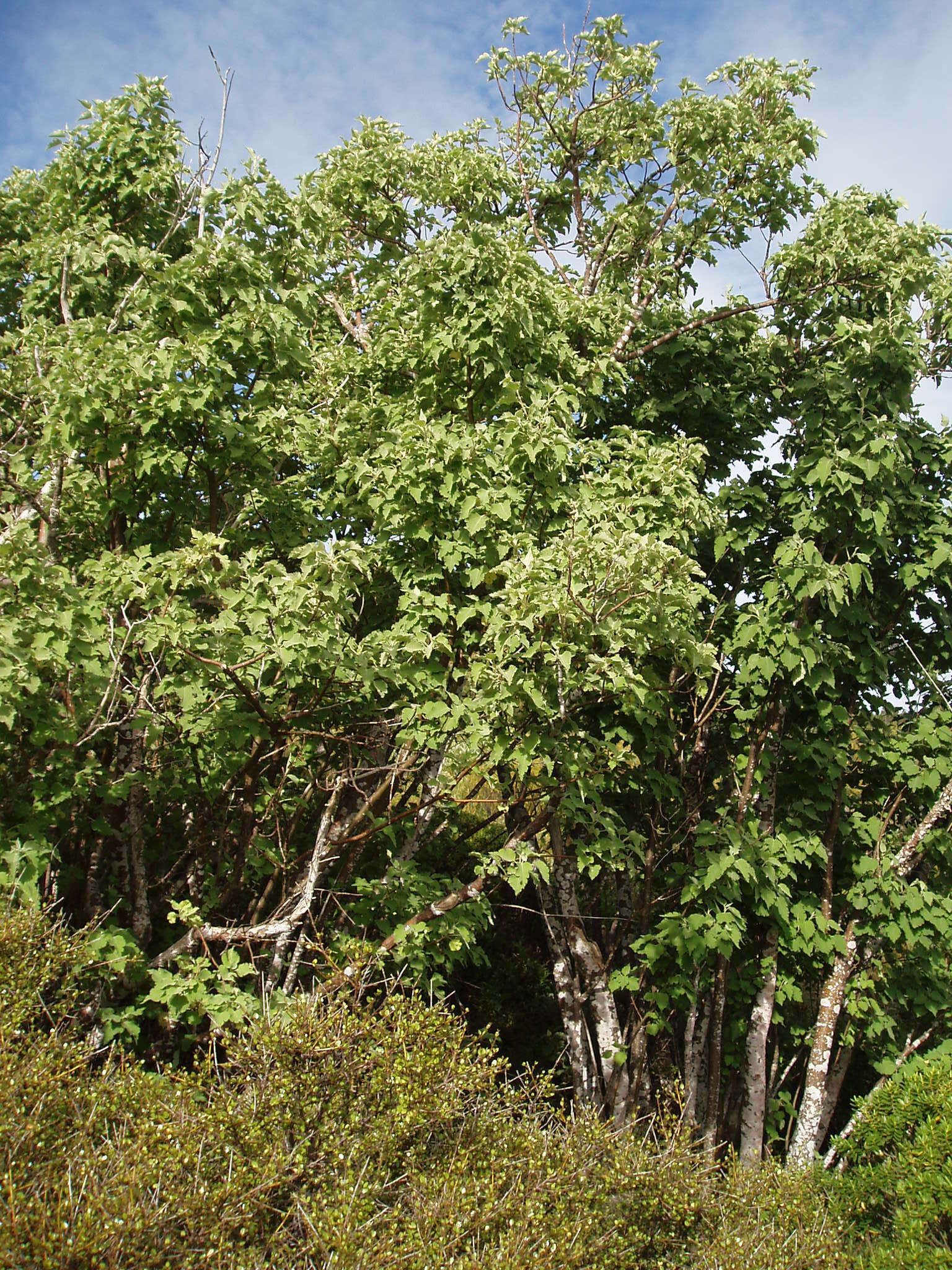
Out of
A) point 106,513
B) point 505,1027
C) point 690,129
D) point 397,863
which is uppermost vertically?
point 690,129

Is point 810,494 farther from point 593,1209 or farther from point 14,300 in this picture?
point 14,300

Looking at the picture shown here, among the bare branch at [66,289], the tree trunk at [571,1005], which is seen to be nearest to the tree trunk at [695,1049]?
the tree trunk at [571,1005]

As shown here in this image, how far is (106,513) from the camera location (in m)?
6.52

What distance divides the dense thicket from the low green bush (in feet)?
1.76

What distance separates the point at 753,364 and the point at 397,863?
638 cm

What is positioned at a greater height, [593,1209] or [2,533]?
[2,533]

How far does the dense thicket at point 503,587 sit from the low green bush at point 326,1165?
1.76 feet

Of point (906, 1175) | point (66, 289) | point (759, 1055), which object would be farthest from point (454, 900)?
point (66, 289)

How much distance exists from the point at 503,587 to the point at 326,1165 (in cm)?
361

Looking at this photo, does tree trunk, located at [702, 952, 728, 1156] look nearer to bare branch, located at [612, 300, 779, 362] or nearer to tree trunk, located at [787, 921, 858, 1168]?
tree trunk, located at [787, 921, 858, 1168]

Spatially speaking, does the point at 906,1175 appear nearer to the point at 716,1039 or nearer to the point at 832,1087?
the point at 716,1039

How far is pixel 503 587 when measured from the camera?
6.30 metres

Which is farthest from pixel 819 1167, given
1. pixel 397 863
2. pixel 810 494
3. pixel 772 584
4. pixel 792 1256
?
pixel 810 494

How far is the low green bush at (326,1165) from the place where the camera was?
383 cm
